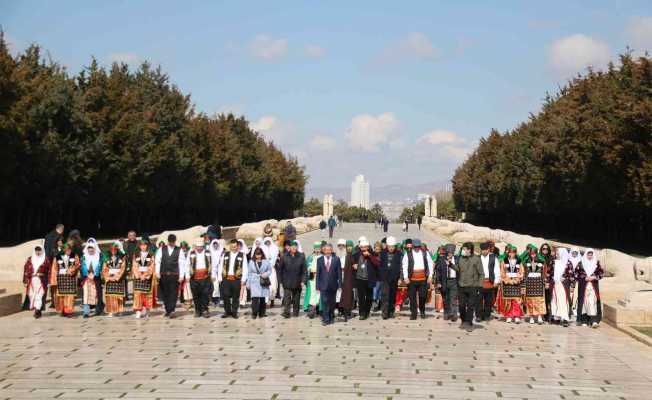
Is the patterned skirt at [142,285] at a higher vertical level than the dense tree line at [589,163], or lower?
lower

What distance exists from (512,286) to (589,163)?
31368 millimetres

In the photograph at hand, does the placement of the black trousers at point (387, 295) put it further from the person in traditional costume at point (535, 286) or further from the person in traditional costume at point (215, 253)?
the person in traditional costume at point (215, 253)

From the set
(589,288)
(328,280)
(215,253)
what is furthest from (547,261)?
(215,253)

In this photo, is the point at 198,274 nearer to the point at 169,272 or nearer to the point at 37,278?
the point at 169,272

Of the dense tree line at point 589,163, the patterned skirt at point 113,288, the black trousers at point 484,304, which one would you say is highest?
the dense tree line at point 589,163

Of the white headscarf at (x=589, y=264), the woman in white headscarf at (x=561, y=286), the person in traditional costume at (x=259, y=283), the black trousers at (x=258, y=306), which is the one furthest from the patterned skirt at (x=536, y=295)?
the black trousers at (x=258, y=306)

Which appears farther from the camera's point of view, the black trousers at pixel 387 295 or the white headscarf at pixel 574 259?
the black trousers at pixel 387 295

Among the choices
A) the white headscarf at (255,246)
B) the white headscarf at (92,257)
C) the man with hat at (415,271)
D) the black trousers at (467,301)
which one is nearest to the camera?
the black trousers at (467,301)

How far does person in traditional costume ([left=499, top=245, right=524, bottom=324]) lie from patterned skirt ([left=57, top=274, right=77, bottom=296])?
9.00 meters

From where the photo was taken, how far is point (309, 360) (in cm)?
1296

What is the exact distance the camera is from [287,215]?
4577 inches

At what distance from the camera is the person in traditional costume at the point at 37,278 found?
58.1 feet

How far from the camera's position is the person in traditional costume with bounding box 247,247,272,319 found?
58.4ft

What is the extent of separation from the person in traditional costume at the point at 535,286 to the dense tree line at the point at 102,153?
83.5 ft
